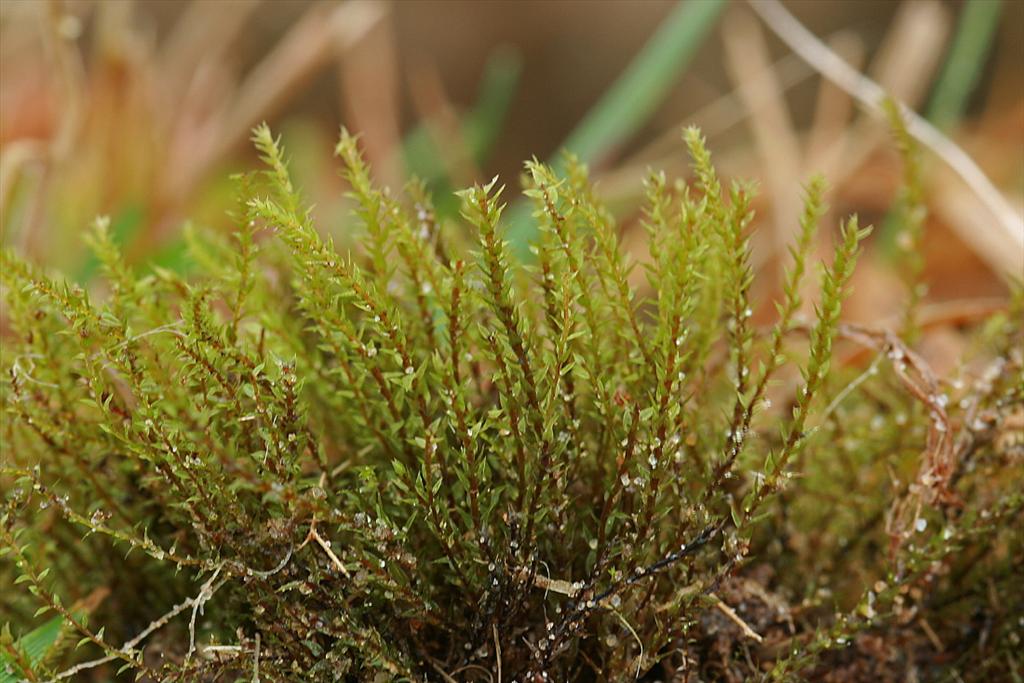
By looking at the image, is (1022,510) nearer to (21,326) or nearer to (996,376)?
(996,376)

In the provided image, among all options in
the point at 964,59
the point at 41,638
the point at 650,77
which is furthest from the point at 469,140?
the point at 41,638

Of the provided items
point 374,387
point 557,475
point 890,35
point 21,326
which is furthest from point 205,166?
point 890,35

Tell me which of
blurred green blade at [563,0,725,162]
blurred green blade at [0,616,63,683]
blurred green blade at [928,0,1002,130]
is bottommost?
blurred green blade at [0,616,63,683]

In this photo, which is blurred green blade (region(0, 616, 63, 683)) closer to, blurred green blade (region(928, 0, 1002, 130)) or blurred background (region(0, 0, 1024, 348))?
blurred background (region(0, 0, 1024, 348))

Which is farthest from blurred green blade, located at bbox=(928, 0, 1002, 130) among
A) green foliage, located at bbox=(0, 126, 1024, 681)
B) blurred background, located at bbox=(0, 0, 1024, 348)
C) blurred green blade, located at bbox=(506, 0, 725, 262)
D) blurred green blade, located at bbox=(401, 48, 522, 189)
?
green foliage, located at bbox=(0, 126, 1024, 681)

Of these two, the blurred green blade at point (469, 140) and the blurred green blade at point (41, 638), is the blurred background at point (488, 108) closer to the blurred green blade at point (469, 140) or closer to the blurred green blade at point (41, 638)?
the blurred green blade at point (469, 140)

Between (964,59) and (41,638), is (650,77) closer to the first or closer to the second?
(964,59)
